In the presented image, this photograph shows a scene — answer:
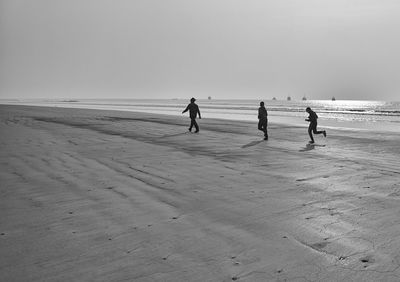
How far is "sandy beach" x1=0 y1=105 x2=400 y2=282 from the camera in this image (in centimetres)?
369

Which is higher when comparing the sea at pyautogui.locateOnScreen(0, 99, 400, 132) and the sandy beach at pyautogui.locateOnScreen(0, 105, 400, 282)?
the sea at pyautogui.locateOnScreen(0, 99, 400, 132)

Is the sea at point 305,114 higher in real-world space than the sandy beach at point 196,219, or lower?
higher

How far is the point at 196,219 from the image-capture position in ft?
17.0

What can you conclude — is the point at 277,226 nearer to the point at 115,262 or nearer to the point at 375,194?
the point at 115,262

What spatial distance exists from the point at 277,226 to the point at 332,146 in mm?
10470

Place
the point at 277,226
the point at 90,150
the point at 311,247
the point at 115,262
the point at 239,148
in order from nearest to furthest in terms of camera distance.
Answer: the point at 115,262
the point at 311,247
the point at 277,226
the point at 90,150
the point at 239,148

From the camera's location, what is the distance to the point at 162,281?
342 centimetres

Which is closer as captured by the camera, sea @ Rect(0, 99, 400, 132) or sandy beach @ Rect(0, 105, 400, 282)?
sandy beach @ Rect(0, 105, 400, 282)

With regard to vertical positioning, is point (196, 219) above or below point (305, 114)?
below

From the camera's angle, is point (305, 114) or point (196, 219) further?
point (305, 114)

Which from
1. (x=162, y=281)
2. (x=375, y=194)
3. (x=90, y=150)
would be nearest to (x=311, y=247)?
(x=162, y=281)

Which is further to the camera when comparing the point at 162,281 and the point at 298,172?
the point at 298,172

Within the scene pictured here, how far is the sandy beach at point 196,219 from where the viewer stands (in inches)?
145

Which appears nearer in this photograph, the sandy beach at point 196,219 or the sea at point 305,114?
the sandy beach at point 196,219
